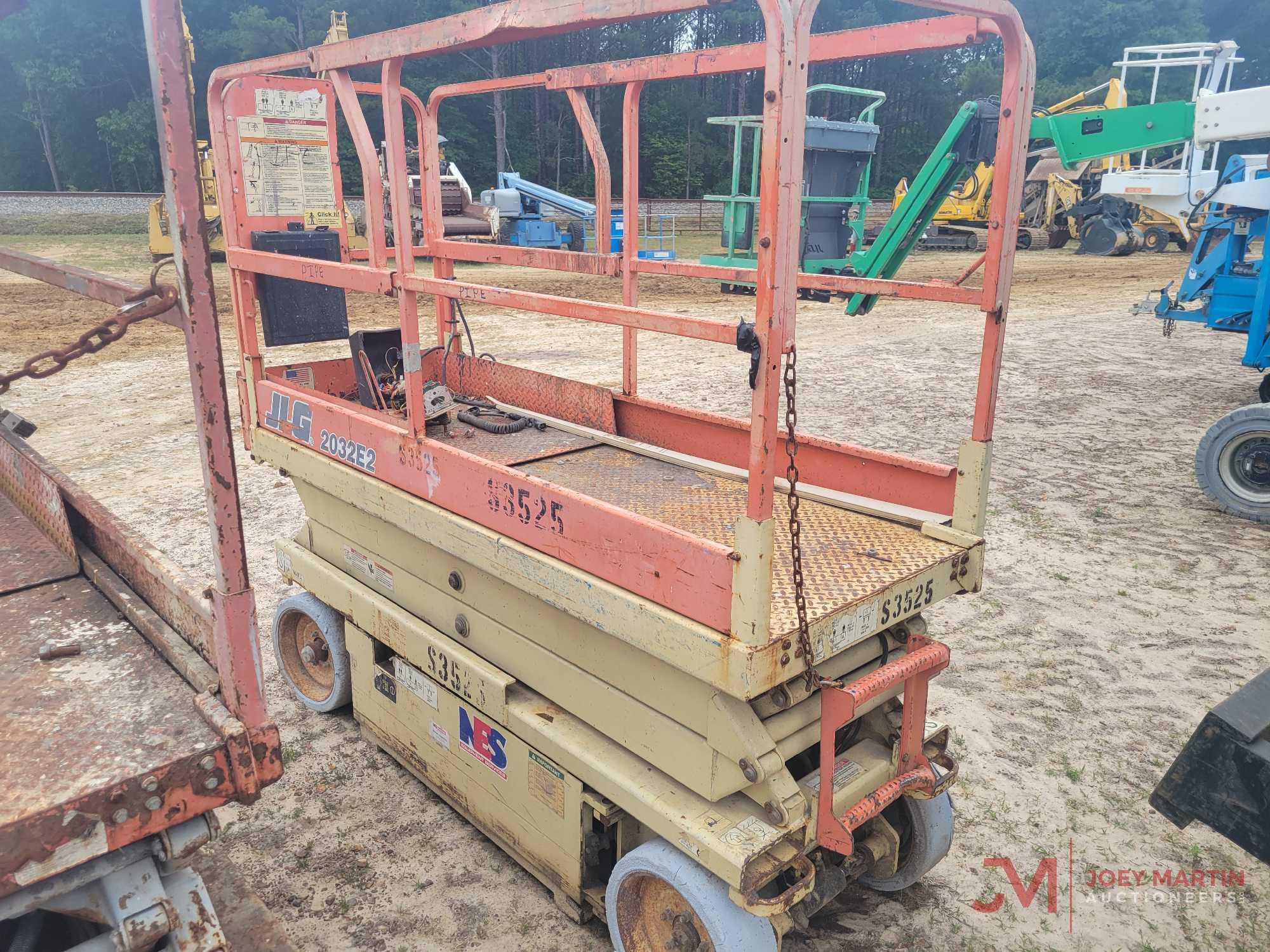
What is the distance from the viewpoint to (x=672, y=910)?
263 centimetres

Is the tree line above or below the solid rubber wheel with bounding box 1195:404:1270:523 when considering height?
above

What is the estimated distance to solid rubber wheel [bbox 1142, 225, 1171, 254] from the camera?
22016 millimetres

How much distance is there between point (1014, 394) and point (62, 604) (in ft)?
29.7

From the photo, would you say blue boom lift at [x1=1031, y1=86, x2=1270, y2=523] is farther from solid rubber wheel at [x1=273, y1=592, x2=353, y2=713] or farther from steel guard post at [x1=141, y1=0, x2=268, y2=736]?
steel guard post at [x1=141, y1=0, x2=268, y2=736]

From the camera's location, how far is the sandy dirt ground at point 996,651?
3.03 m

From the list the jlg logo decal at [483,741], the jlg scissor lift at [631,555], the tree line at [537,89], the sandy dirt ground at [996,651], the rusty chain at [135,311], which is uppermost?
the tree line at [537,89]

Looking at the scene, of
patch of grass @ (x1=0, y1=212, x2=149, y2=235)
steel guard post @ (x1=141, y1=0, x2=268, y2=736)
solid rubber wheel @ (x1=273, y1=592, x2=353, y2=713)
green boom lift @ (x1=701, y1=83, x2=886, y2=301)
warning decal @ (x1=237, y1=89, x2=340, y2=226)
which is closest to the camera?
steel guard post @ (x1=141, y1=0, x2=268, y2=736)

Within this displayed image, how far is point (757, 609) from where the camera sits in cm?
217

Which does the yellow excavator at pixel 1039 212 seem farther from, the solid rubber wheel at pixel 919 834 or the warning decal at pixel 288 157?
the solid rubber wheel at pixel 919 834

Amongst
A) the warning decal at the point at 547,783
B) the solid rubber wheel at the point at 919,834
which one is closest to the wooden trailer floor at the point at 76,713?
the warning decal at the point at 547,783

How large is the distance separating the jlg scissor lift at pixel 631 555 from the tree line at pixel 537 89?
28.5m

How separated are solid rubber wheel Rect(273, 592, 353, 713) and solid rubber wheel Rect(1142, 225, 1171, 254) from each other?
23.3 metres

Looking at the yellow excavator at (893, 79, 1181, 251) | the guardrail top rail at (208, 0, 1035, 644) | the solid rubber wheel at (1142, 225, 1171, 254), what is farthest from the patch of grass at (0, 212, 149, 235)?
the solid rubber wheel at (1142, 225, 1171, 254)

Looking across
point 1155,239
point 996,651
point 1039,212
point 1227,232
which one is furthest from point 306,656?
point 1039,212
